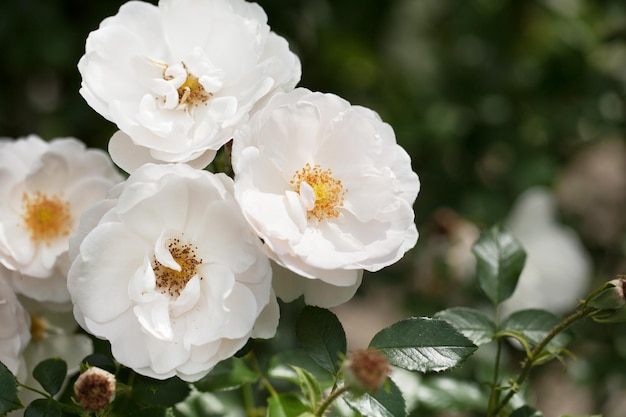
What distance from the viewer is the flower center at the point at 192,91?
0.88 meters

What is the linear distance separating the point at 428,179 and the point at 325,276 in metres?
1.26

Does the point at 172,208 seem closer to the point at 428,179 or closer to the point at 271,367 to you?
the point at 271,367

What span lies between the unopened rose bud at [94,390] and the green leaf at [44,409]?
0.12 m

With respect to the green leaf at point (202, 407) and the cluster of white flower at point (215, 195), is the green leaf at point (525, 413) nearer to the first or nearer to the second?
the cluster of white flower at point (215, 195)

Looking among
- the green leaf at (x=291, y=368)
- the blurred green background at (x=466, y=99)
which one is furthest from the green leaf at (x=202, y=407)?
the blurred green background at (x=466, y=99)

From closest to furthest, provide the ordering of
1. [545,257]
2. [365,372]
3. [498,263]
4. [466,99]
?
[365,372] < [498,263] < [545,257] < [466,99]

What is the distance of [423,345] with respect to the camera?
0.80 metres

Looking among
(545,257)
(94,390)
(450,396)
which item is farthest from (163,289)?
(545,257)

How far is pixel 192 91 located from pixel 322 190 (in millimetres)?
188

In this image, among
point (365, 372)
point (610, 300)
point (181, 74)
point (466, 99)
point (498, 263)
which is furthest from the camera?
point (466, 99)

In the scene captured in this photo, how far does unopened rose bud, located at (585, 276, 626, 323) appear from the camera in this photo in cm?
77

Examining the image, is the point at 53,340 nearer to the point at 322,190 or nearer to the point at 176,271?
the point at 176,271

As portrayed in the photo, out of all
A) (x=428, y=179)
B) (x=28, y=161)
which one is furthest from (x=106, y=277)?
(x=428, y=179)

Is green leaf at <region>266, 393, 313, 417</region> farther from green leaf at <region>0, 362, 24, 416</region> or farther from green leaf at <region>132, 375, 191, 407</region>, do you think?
green leaf at <region>0, 362, 24, 416</region>
